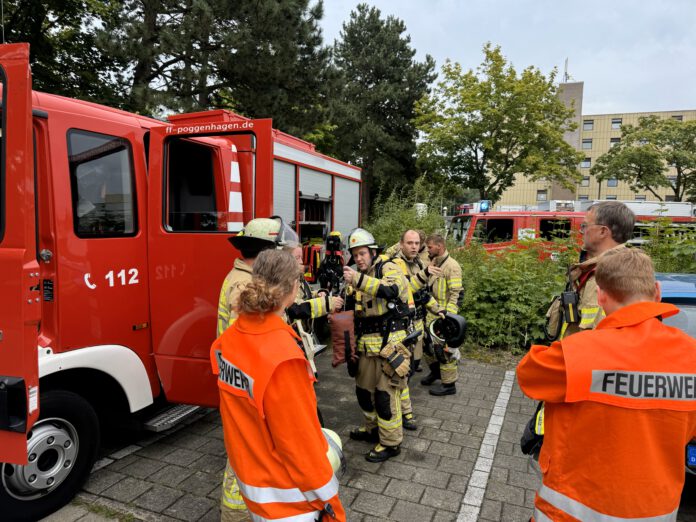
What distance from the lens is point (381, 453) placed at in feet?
11.8

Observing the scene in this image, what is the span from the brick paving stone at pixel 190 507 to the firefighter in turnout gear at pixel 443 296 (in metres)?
2.85

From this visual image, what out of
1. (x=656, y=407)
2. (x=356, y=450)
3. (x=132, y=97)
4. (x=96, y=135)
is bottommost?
(x=356, y=450)

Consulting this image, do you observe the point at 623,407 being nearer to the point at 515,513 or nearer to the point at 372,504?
the point at 515,513

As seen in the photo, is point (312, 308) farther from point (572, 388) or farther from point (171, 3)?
point (171, 3)

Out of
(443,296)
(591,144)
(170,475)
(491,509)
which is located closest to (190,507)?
(170,475)

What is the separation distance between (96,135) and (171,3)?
10046mm

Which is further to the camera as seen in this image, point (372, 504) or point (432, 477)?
point (432, 477)

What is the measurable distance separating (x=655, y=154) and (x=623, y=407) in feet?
112

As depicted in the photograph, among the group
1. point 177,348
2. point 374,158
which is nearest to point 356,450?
point 177,348

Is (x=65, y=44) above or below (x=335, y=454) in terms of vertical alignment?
above

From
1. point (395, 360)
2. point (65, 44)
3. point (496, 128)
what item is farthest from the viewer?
point (496, 128)

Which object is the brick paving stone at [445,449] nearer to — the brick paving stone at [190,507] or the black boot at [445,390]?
the black boot at [445,390]

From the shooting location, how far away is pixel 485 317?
22.8ft

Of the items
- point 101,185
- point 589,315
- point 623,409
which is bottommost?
point 623,409
